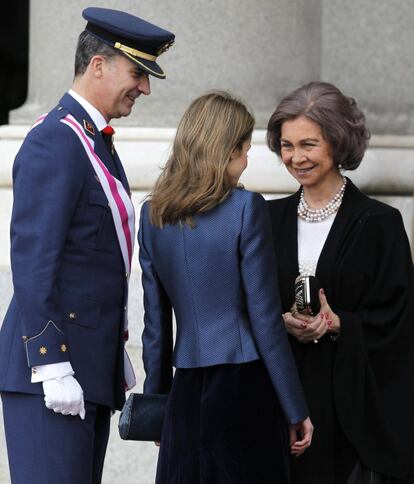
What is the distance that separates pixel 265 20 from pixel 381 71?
1.83 ft

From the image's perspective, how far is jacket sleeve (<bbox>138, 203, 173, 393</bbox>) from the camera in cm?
391

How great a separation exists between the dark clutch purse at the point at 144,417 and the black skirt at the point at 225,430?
116mm

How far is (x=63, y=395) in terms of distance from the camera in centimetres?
360

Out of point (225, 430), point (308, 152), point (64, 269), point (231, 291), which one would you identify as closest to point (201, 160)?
point (231, 291)

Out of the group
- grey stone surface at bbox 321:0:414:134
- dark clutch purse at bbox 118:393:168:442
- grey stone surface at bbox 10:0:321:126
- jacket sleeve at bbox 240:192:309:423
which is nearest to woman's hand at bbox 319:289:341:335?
jacket sleeve at bbox 240:192:309:423

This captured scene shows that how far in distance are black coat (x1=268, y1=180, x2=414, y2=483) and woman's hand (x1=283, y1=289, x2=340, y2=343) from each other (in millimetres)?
39

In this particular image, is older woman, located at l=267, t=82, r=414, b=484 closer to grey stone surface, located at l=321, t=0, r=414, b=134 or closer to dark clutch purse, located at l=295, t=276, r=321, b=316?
dark clutch purse, located at l=295, t=276, r=321, b=316

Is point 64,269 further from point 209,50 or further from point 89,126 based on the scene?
point 209,50

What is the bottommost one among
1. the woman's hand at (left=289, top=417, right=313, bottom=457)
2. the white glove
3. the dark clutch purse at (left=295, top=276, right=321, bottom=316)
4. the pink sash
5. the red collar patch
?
the woman's hand at (left=289, top=417, right=313, bottom=457)

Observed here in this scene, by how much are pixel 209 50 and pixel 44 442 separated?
223cm

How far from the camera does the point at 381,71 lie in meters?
5.73

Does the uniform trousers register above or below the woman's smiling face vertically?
below

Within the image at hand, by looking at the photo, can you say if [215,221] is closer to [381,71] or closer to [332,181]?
[332,181]

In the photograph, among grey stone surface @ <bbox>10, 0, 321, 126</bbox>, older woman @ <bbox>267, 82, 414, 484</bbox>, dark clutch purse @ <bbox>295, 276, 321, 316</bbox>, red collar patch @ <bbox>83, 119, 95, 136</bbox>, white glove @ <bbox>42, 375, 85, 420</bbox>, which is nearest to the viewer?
white glove @ <bbox>42, 375, 85, 420</bbox>
